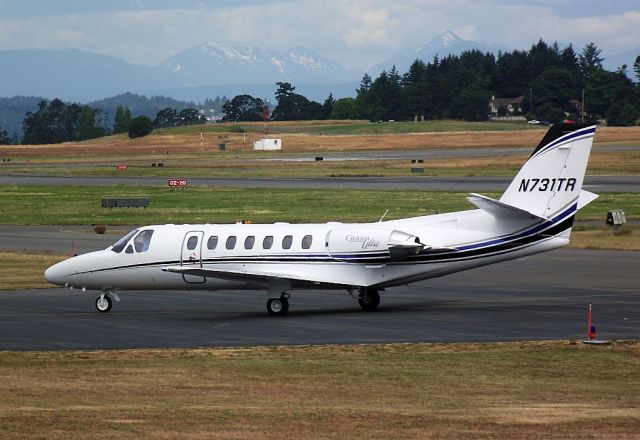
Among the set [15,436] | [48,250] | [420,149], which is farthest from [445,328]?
[420,149]

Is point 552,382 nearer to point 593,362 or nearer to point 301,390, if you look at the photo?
point 593,362

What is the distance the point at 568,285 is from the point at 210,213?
37.8 metres

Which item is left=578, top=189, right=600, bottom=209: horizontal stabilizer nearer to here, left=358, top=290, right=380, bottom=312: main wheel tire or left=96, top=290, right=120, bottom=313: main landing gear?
left=358, top=290, right=380, bottom=312: main wheel tire

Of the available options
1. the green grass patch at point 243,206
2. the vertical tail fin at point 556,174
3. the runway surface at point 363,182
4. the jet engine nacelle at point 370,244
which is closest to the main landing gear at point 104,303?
the jet engine nacelle at point 370,244

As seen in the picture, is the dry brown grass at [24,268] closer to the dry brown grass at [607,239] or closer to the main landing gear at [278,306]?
the main landing gear at [278,306]

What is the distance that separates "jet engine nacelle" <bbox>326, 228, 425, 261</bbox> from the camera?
32.4m

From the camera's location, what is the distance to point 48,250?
53969mm

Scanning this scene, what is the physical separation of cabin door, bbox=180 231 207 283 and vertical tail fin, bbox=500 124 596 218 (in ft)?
28.3

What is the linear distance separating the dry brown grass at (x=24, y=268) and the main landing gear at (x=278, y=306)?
11.8m

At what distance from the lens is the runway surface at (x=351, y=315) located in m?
28.8

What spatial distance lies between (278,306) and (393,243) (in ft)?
11.9

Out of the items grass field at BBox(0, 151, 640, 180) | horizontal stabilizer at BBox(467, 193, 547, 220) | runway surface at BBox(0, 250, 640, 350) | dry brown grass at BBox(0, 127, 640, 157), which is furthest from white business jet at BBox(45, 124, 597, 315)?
dry brown grass at BBox(0, 127, 640, 157)

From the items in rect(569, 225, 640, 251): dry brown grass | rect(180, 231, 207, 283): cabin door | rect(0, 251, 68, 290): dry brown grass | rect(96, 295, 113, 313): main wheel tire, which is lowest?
rect(0, 251, 68, 290): dry brown grass

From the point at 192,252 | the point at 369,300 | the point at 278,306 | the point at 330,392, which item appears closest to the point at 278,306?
the point at 278,306
